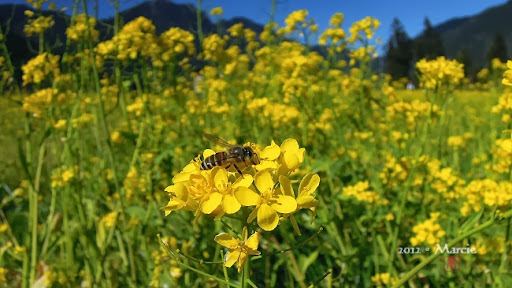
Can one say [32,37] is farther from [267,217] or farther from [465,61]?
[465,61]

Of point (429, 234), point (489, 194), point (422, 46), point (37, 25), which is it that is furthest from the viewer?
point (422, 46)

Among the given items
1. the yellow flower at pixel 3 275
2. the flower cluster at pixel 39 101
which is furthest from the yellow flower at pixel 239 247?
the yellow flower at pixel 3 275


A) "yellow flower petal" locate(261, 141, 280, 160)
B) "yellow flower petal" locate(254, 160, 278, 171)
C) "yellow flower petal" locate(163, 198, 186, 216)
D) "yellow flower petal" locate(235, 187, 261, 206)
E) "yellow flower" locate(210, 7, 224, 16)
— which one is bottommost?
"yellow flower petal" locate(163, 198, 186, 216)

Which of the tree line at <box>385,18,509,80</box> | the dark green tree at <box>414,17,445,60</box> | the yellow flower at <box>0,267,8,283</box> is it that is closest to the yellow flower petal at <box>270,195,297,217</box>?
the yellow flower at <box>0,267,8,283</box>

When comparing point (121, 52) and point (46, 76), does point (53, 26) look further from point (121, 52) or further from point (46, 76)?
point (121, 52)

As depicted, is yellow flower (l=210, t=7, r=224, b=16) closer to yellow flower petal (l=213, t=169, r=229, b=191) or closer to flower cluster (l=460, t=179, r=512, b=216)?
flower cluster (l=460, t=179, r=512, b=216)

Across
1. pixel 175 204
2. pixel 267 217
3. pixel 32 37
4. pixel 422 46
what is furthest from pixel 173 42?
pixel 422 46
